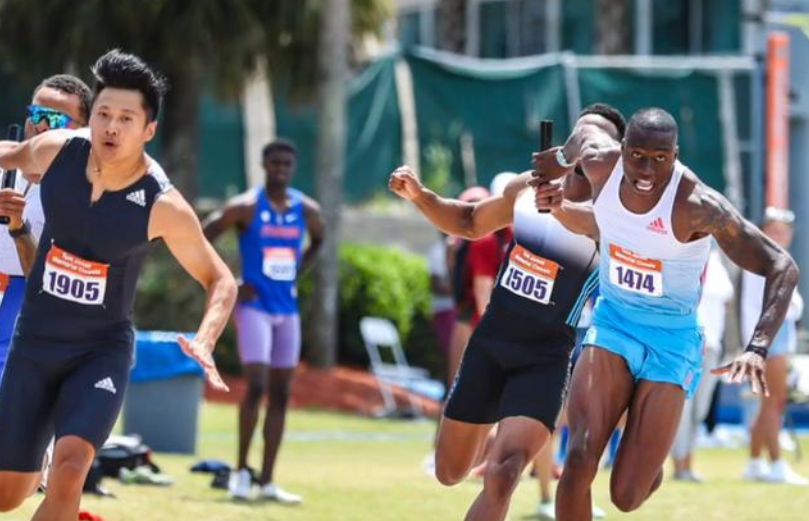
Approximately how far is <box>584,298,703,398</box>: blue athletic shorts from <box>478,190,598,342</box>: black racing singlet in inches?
14.2

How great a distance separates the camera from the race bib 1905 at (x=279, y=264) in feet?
42.4

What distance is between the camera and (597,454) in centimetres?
838

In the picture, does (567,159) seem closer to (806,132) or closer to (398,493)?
(398,493)

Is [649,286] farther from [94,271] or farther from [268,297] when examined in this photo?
[268,297]

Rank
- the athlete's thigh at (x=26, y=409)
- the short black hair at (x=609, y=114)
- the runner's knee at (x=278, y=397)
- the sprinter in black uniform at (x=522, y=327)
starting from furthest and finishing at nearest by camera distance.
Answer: the runner's knee at (x=278, y=397) < the short black hair at (x=609, y=114) < the sprinter in black uniform at (x=522, y=327) < the athlete's thigh at (x=26, y=409)

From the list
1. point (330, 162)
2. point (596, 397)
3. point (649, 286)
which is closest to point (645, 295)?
point (649, 286)

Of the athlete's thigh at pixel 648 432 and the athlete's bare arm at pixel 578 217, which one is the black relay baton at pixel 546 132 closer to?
the athlete's bare arm at pixel 578 217

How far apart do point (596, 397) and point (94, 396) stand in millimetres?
2314

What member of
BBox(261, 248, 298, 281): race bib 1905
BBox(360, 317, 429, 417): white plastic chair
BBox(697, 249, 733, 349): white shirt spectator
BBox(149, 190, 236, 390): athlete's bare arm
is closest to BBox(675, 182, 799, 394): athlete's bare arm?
BBox(149, 190, 236, 390): athlete's bare arm

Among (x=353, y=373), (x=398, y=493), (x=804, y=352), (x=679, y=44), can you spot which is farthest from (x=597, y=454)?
(x=679, y=44)

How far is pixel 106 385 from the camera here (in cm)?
773

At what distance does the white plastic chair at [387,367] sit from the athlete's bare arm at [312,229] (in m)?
7.72

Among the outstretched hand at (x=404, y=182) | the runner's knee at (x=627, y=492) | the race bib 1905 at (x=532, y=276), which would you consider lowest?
the runner's knee at (x=627, y=492)

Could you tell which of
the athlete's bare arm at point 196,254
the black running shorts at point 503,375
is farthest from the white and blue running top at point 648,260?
the athlete's bare arm at point 196,254
